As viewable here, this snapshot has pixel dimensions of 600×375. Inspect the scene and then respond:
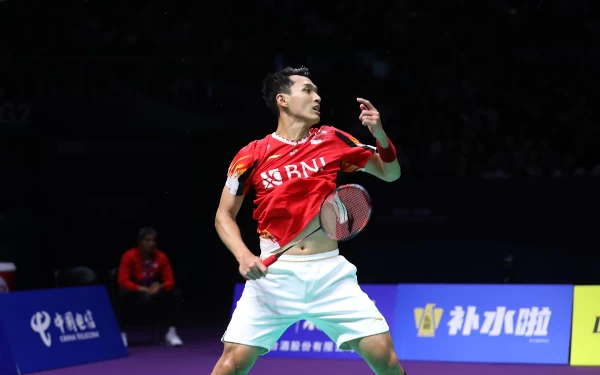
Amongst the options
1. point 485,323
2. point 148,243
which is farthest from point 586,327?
point 148,243

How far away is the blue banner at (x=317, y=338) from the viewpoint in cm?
972

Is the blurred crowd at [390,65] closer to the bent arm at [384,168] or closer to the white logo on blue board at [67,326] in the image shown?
the white logo on blue board at [67,326]

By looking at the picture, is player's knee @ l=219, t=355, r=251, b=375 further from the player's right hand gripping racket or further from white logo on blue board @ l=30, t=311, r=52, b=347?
white logo on blue board @ l=30, t=311, r=52, b=347

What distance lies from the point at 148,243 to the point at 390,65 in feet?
16.8

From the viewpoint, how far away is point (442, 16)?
14.8 metres

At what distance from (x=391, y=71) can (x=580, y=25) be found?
290cm

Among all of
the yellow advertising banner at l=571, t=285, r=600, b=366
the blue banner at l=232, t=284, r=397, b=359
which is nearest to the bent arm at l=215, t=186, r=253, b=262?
the blue banner at l=232, t=284, r=397, b=359

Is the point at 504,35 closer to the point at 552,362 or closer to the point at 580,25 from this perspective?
the point at 580,25

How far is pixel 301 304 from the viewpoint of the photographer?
4.85m

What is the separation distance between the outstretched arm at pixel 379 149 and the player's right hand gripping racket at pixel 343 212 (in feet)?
0.60

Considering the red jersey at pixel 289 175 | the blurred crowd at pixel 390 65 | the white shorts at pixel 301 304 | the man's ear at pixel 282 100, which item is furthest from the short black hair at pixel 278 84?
the blurred crowd at pixel 390 65

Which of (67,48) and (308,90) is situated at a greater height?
(67,48)

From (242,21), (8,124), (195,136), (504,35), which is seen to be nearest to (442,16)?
(504,35)

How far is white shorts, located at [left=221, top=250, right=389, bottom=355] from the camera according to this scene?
4.81m
